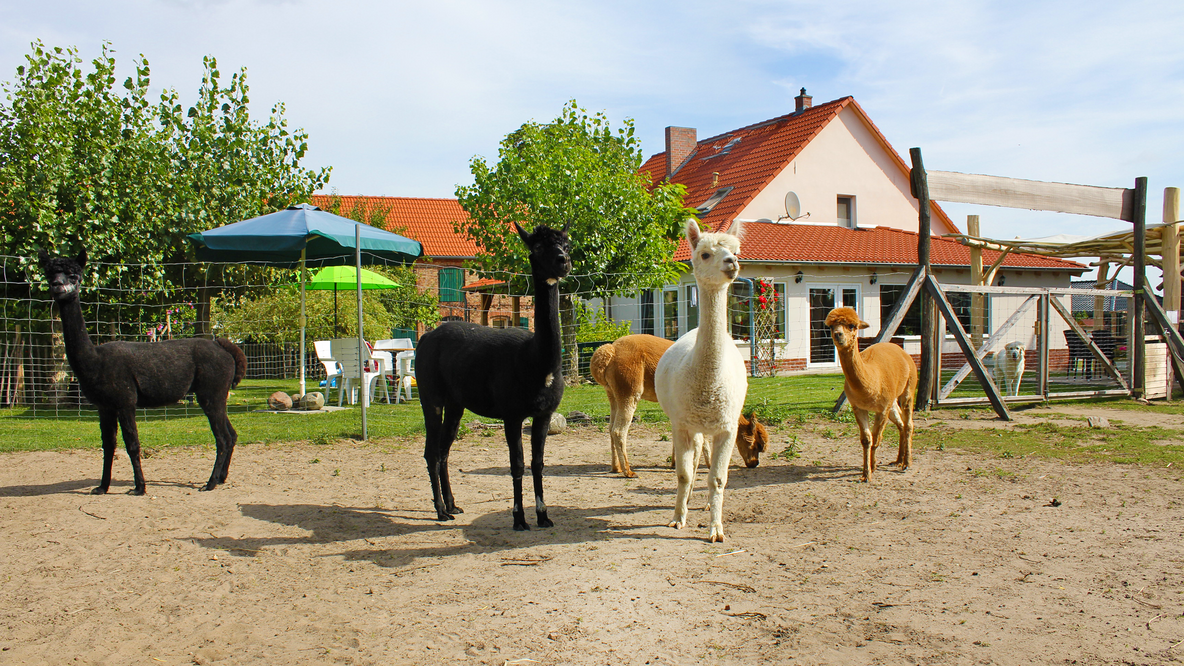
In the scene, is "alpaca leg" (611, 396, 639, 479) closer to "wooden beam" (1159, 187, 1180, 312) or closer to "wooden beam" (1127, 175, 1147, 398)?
"wooden beam" (1127, 175, 1147, 398)

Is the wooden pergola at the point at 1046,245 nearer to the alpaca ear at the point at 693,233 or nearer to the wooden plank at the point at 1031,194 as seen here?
the wooden plank at the point at 1031,194

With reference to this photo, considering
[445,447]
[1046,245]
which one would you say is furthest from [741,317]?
[445,447]

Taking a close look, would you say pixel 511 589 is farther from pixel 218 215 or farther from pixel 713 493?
pixel 218 215

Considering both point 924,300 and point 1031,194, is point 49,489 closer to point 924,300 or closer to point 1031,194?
point 924,300

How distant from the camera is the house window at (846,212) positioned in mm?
21506

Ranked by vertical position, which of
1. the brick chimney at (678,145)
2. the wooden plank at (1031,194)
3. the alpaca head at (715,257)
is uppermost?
the brick chimney at (678,145)

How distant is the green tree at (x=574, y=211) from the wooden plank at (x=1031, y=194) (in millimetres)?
5148

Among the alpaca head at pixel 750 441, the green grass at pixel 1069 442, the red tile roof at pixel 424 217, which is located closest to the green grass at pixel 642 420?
the green grass at pixel 1069 442

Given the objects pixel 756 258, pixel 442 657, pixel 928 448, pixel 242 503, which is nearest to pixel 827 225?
pixel 756 258

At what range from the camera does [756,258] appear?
1655 centimetres

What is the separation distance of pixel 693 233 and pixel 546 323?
1.10 m

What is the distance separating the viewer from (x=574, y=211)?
534 inches

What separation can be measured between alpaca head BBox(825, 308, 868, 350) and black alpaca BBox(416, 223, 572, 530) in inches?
95.1

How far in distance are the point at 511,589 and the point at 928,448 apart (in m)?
5.45
